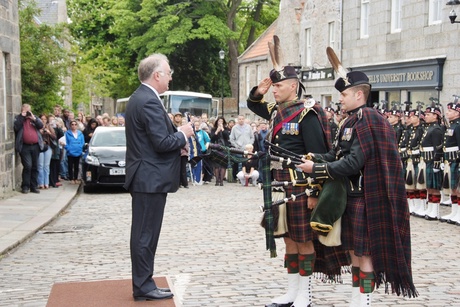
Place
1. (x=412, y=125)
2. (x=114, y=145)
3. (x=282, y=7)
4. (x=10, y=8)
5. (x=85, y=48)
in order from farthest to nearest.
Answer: (x=85, y=48) < (x=282, y=7) < (x=114, y=145) < (x=10, y=8) < (x=412, y=125)

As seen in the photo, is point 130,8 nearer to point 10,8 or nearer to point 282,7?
point 282,7

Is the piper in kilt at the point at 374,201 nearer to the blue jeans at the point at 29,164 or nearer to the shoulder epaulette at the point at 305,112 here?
the shoulder epaulette at the point at 305,112

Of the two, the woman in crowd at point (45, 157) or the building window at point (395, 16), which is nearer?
the woman in crowd at point (45, 157)

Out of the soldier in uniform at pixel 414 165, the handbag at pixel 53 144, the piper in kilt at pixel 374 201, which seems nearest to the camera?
the piper in kilt at pixel 374 201

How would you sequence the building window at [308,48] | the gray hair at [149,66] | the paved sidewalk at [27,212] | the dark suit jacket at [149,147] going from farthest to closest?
the building window at [308,48]
the paved sidewalk at [27,212]
the gray hair at [149,66]
the dark suit jacket at [149,147]

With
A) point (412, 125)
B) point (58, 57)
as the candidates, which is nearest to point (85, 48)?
point (58, 57)

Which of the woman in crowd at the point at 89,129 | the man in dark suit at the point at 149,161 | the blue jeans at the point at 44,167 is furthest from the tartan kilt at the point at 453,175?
the woman in crowd at the point at 89,129

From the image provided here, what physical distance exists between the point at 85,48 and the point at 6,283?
44.0 meters

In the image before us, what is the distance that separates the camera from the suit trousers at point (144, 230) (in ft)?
20.7

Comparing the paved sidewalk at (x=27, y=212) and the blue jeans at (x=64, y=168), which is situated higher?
the blue jeans at (x=64, y=168)

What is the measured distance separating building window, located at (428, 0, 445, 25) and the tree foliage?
22.6m

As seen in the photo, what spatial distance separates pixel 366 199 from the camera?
5.81 metres

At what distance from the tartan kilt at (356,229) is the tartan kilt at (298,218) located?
388mm

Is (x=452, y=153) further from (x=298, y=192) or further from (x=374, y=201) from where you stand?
(x=374, y=201)
